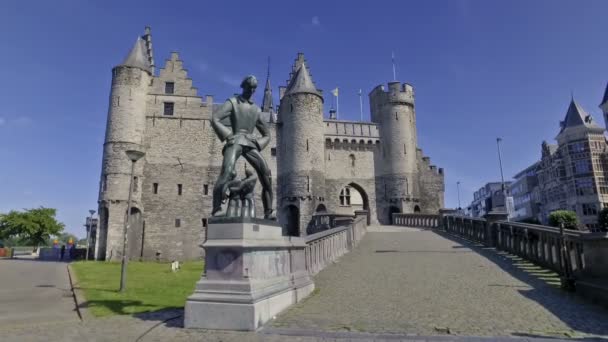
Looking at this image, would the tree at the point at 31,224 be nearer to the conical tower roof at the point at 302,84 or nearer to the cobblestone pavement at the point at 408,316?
the conical tower roof at the point at 302,84

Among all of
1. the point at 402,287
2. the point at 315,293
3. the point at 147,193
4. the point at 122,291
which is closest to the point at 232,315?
the point at 315,293

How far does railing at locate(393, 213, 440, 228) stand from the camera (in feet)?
86.0

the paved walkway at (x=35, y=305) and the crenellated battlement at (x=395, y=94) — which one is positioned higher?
the crenellated battlement at (x=395, y=94)

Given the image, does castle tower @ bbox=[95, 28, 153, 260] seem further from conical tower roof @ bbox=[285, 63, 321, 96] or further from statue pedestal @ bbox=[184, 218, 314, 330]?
statue pedestal @ bbox=[184, 218, 314, 330]

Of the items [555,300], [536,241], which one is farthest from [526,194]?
Answer: [555,300]

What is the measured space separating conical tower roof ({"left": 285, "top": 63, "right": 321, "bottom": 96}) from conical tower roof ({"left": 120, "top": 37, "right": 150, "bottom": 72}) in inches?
503

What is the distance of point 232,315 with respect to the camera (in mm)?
4809

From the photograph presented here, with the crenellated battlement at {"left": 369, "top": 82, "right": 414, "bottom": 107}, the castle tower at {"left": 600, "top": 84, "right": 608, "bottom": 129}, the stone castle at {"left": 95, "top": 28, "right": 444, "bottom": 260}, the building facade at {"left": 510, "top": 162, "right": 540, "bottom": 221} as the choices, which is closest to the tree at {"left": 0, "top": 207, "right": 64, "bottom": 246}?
the stone castle at {"left": 95, "top": 28, "right": 444, "bottom": 260}

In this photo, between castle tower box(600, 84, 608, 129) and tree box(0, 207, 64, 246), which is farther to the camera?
castle tower box(600, 84, 608, 129)

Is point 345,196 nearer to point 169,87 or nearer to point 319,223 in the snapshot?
point 319,223

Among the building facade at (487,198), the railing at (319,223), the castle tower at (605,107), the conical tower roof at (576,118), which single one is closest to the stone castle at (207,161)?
the railing at (319,223)

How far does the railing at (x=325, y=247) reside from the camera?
9.73 meters

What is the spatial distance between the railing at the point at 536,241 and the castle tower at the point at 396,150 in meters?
17.9

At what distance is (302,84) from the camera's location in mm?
36500
